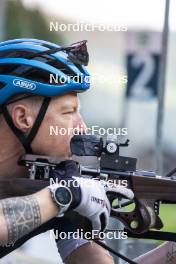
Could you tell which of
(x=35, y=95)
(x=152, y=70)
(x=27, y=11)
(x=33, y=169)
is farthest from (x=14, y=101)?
(x=27, y=11)

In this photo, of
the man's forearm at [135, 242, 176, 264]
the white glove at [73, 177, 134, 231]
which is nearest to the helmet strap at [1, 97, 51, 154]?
the white glove at [73, 177, 134, 231]

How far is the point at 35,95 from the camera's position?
2.58 meters

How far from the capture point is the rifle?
98.1 inches

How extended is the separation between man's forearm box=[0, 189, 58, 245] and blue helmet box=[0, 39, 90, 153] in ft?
1.19

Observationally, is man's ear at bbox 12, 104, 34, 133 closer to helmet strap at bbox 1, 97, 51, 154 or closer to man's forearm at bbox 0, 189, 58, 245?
helmet strap at bbox 1, 97, 51, 154

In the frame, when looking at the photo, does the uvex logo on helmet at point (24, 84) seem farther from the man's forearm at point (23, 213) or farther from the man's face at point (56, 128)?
the man's forearm at point (23, 213)

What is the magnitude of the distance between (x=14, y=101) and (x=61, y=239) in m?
0.55

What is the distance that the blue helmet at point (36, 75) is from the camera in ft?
8.41

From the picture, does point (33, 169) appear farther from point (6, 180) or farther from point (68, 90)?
point (68, 90)

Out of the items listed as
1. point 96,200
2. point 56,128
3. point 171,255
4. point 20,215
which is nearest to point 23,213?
point 20,215

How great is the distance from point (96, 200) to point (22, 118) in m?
0.46

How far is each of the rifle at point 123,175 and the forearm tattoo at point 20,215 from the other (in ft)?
0.66

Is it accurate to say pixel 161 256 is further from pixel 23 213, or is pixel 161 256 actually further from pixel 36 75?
pixel 36 75

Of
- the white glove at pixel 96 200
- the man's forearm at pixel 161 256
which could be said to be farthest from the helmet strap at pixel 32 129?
the man's forearm at pixel 161 256
